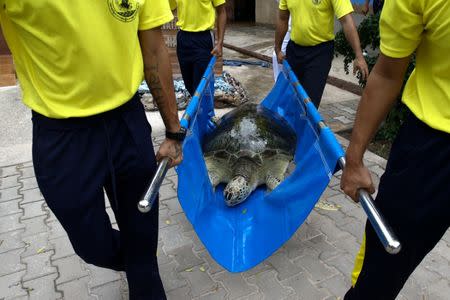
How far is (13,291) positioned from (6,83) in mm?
4805

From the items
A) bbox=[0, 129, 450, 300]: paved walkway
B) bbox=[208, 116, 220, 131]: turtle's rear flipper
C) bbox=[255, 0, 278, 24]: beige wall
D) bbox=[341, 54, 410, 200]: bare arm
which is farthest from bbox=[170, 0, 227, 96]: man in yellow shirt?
bbox=[255, 0, 278, 24]: beige wall

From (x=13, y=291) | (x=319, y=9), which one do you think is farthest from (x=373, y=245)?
(x=319, y=9)

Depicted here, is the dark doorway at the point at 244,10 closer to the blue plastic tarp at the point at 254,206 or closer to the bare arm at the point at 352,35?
the bare arm at the point at 352,35

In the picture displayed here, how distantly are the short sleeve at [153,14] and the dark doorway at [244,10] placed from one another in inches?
500

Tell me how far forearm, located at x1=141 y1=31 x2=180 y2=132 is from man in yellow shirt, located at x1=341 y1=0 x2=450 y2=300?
0.80 meters

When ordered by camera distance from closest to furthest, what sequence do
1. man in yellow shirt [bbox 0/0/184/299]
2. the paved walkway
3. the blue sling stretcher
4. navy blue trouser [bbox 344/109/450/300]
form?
1. navy blue trouser [bbox 344/109/450/300]
2. man in yellow shirt [bbox 0/0/184/299]
3. the blue sling stretcher
4. the paved walkway

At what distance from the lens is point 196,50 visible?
4141mm

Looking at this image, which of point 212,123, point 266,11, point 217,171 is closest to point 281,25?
point 212,123

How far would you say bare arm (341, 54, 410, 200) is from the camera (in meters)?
1.24

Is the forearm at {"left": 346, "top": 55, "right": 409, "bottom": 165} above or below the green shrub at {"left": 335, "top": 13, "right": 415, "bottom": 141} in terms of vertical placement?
above

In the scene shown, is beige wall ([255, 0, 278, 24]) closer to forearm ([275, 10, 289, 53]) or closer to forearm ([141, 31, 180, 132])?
forearm ([275, 10, 289, 53])

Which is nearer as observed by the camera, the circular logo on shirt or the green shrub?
the circular logo on shirt

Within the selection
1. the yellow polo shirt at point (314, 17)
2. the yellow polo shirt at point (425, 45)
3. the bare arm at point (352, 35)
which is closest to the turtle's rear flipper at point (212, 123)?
the yellow polo shirt at point (314, 17)

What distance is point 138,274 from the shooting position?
1.83 metres
